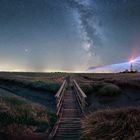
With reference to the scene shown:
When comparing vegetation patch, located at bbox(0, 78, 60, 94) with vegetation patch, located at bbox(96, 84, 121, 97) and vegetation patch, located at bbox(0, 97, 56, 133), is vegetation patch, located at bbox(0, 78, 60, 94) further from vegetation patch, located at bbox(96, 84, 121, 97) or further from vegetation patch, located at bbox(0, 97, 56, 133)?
vegetation patch, located at bbox(0, 97, 56, 133)

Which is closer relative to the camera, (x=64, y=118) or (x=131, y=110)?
(x=131, y=110)

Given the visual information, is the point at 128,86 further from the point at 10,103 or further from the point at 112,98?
the point at 10,103

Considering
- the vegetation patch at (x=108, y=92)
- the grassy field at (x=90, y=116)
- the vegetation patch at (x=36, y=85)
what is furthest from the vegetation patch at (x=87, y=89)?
the vegetation patch at (x=36, y=85)

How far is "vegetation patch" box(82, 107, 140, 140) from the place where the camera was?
975 cm

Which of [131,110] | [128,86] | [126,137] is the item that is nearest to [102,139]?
[126,137]

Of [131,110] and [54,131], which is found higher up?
[131,110]

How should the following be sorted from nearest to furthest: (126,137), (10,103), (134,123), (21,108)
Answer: (126,137) < (134,123) < (21,108) < (10,103)

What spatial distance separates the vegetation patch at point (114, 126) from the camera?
32.0 ft

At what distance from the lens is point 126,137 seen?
31.2 ft

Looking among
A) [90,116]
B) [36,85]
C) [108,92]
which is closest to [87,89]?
[108,92]

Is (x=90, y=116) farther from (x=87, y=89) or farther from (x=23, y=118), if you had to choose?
(x=87, y=89)

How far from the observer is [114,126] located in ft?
34.0

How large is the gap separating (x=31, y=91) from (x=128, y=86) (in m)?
10.5

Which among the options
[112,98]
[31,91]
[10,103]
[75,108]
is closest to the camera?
[10,103]
